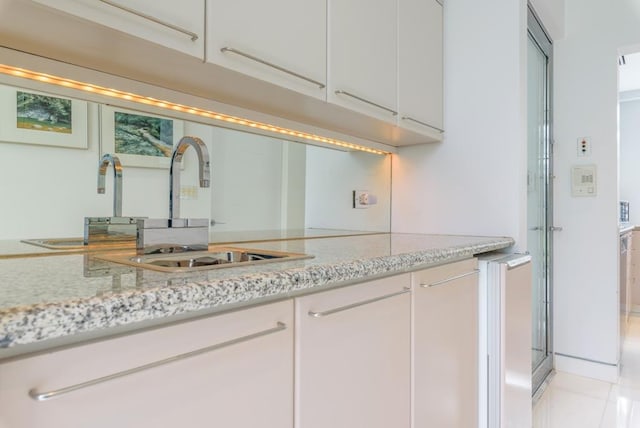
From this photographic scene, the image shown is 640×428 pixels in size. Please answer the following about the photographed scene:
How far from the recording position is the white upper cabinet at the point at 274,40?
1094 millimetres

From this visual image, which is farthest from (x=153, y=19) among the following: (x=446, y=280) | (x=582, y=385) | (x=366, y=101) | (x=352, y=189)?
(x=582, y=385)

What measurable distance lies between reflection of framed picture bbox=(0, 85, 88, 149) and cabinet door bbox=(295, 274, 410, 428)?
0.88 meters

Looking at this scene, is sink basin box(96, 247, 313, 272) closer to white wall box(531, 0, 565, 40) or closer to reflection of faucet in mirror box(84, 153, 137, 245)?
reflection of faucet in mirror box(84, 153, 137, 245)

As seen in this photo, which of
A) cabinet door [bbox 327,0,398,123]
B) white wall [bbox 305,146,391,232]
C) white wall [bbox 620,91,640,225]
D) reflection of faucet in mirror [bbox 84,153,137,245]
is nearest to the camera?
reflection of faucet in mirror [bbox 84,153,137,245]

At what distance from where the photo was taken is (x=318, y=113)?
163 cm

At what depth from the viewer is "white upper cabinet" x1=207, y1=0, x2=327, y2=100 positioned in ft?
3.59

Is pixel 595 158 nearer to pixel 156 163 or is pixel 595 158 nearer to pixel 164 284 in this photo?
pixel 156 163

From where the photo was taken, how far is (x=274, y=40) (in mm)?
1229

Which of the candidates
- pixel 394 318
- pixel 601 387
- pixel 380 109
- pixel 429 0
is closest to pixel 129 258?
pixel 394 318

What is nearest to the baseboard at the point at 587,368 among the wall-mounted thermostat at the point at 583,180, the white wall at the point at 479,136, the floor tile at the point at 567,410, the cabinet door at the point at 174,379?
the floor tile at the point at 567,410

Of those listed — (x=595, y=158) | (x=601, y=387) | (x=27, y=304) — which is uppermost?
(x=595, y=158)

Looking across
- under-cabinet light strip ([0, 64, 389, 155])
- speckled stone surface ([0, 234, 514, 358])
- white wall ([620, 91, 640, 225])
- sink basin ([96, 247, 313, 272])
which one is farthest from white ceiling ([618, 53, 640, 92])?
speckled stone surface ([0, 234, 514, 358])

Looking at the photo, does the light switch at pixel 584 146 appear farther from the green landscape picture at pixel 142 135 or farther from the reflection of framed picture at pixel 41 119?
the reflection of framed picture at pixel 41 119

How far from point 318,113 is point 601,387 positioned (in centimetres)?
238
